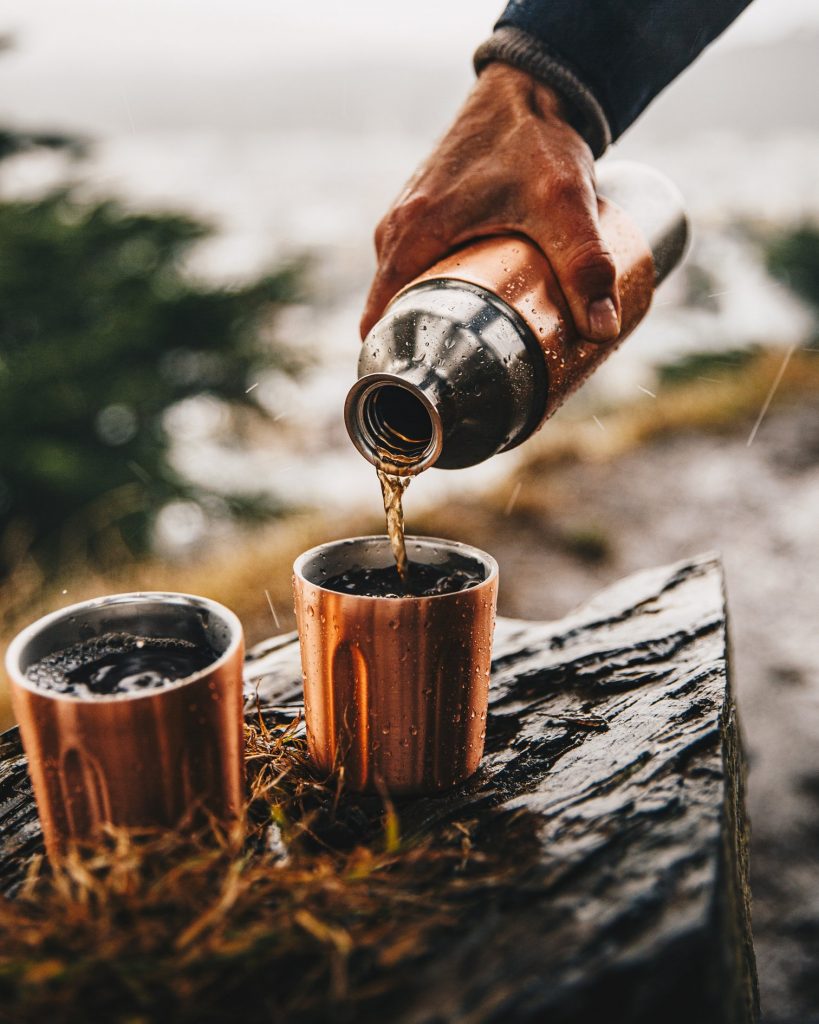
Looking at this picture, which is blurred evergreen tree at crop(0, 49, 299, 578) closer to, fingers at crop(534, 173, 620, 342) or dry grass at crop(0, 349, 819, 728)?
dry grass at crop(0, 349, 819, 728)

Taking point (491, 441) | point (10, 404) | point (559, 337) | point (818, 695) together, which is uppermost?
point (559, 337)

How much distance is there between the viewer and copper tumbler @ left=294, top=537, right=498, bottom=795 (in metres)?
1.41

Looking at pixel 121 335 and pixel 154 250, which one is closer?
pixel 121 335

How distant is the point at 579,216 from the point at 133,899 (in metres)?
1.42

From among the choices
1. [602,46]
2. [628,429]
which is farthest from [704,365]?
[602,46]

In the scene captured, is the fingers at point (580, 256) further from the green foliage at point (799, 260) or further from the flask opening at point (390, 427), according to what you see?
the green foliage at point (799, 260)

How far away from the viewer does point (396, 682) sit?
1434 millimetres

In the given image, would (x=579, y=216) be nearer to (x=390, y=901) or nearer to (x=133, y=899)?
(x=390, y=901)

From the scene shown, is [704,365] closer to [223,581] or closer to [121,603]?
[223,581]

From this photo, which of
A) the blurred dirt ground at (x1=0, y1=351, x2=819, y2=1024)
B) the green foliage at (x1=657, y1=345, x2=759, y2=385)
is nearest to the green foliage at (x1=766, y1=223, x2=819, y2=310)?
the green foliage at (x1=657, y1=345, x2=759, y2=385)

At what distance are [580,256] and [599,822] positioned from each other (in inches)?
40.9

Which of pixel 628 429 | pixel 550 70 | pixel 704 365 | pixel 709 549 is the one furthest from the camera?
pixel 704 365

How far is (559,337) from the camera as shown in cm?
166

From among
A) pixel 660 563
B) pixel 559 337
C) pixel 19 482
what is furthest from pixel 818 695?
pixel 19 482
